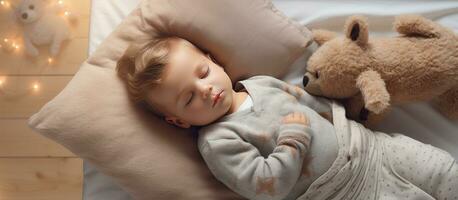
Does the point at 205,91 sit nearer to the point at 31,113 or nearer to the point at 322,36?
the point at 322,36

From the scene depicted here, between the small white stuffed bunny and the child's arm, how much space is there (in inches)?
27.0

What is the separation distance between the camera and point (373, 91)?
1.03 m

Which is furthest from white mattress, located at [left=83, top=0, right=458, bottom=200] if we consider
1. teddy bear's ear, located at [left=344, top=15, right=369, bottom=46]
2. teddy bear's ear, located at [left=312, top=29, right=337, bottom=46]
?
teddy bear's ear, located at [left=344, top=15, right=369, bottom=46]

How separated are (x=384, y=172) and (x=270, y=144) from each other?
265mm

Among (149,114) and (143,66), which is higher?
(143,66)

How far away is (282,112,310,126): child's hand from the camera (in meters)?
1.08

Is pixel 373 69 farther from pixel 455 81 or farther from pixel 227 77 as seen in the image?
pixel 227 77

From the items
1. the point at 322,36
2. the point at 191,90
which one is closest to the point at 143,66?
the point at 191,90

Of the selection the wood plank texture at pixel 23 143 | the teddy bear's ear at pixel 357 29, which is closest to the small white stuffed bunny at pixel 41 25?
the wood plank texture at pixel 23 143

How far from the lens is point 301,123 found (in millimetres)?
1076

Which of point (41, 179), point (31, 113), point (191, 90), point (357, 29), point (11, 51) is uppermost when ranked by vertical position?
point (357, 29)

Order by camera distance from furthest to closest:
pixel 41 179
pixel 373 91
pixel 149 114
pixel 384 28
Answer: pixel 41 179 → pixel 384 28 → pixel 149 114 → pixel 373 91

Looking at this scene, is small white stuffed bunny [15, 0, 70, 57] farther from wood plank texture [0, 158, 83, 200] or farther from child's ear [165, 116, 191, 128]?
child's ear [165, 116, 191, 128]

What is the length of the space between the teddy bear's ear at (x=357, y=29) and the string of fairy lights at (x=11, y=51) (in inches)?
35.0
